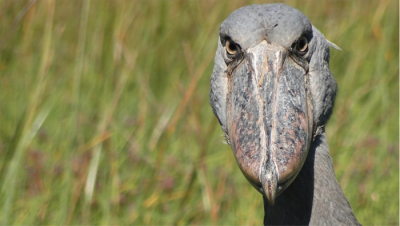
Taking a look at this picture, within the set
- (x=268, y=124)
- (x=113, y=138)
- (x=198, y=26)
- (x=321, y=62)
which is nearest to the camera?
(x=268, y=124)

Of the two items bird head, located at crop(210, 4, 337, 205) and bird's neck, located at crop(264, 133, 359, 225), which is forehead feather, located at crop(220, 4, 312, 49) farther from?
bird's neck, located at crop(264, 133, 359, 225)

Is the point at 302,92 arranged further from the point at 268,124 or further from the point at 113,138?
the point at 113,138

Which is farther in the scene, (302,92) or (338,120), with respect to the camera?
(338,120)

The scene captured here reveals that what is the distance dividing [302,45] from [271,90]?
245 millimetres

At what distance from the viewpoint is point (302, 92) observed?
204cm

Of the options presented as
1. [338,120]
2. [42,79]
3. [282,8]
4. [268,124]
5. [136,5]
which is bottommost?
[338,120]

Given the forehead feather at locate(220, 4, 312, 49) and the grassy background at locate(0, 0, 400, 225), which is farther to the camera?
the grassy background at locate(0, 0, 400, 225)

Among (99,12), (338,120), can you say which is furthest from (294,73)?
(99,12)

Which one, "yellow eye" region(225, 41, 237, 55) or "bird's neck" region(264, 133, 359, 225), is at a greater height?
"yellow eye" region(225, 41, 237, 55)

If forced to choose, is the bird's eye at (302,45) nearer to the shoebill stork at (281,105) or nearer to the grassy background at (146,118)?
the shoebill stork at (281,105)

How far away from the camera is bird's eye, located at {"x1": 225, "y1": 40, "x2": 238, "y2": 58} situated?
7.15 ft

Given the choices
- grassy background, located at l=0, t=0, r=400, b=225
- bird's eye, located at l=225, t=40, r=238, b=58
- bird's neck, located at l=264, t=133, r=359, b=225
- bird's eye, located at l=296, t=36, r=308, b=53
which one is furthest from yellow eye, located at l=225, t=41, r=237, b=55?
grassy background, located at l=0, t=0, r=400, b=225

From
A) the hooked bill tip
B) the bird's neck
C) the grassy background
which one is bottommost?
the grassy background

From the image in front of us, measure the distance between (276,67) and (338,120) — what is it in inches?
89.4
